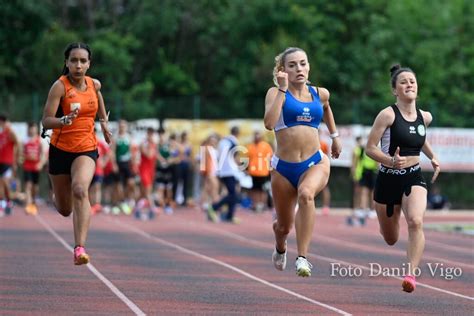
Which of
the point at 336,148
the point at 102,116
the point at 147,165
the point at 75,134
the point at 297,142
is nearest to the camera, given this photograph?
the point at 297,142

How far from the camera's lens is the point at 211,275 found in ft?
45.7

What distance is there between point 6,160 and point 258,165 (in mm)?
5903

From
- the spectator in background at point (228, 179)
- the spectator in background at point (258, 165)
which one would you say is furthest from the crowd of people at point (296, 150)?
the spectator in background at point (258, 165)

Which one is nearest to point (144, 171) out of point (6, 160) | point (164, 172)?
point (164, 172)

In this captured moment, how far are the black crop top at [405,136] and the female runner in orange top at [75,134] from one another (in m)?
2.64

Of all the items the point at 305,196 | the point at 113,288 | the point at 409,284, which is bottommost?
the point at 113,288

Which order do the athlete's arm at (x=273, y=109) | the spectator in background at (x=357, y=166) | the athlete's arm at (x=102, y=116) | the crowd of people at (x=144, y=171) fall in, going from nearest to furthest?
the athlete's arm at (x=273, y=109) → the athlete's arm at (x=102, y=116) → the crowd of people at (x=144, y=171) → the spectator in background at (x=357, y=166)

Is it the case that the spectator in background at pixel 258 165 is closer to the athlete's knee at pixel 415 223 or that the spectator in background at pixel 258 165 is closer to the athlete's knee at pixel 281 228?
the athlete's knee at pixel 281 228

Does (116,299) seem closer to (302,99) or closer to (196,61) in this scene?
(302,99)

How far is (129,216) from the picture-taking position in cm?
2759

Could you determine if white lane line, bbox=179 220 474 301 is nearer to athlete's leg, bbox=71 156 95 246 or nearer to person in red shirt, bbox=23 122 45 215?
athlete's leg, bbox=71 156 95 246

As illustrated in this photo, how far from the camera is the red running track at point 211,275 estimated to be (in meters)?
Result: 10.8

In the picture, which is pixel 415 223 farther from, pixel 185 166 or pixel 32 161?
pixel 185 166

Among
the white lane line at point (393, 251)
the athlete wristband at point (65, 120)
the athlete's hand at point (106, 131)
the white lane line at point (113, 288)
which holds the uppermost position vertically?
the athlete wristband at point (65, 120)
